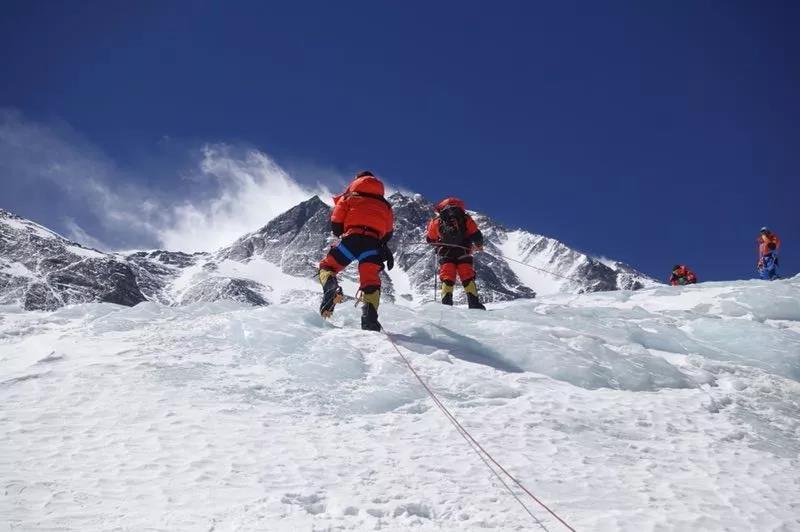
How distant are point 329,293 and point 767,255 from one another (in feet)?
68.7

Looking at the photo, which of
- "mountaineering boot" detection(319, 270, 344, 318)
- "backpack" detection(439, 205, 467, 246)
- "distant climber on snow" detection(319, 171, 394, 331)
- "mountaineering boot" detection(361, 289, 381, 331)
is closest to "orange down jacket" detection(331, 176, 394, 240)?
"distant climber on snow" detection(319, 171, 394, 331)

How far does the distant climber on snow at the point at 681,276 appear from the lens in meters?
27.7

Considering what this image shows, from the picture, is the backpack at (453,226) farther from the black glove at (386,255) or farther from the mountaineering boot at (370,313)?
the mountaineering boot at (370,313)

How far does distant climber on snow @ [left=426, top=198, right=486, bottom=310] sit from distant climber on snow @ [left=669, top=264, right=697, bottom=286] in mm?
19521

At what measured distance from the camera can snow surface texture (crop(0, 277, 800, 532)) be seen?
3.46m

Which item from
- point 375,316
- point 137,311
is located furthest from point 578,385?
point 137,311

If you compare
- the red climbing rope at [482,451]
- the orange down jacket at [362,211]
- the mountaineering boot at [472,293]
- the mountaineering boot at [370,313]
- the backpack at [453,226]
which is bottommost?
the red climbing rope at [482,451]

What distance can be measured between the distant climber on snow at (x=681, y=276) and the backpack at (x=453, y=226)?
19.7m

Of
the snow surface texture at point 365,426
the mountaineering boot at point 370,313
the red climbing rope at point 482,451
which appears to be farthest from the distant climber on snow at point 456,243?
the red climbing rope at point 482,451

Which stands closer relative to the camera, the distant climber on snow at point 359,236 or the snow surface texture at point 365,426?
the snow surface texture at point 365,426

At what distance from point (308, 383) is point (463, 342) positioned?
264cm

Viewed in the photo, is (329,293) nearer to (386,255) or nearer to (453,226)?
(386,255)

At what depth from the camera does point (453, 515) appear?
354 cm

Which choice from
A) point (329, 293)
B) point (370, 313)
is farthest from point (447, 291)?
point (370, 313)
